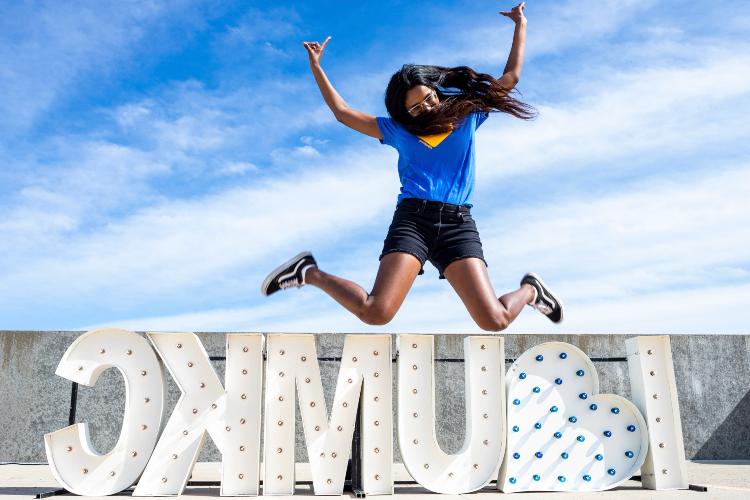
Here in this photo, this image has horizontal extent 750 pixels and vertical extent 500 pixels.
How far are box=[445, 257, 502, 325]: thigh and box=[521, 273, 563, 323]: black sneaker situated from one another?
59 centimetres

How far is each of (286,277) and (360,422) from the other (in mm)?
1437

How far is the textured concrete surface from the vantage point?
4.95 meters

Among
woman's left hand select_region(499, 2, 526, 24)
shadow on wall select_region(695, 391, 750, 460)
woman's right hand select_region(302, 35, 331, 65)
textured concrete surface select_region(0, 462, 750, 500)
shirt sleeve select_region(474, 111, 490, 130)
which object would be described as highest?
woman's left hand select_region(499, 2, 526, 24)

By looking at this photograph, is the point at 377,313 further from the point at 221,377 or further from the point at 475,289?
the point at 221,377

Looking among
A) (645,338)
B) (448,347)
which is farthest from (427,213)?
(448,347)

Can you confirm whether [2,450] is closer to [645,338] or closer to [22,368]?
[22,368]

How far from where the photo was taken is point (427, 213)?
4488 mm

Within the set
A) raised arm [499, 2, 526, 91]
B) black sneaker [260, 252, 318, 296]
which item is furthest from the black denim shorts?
raised arm [499, 2, 526, 91]

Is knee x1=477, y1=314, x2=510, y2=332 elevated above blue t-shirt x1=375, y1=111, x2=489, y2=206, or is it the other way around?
blue t-shirt x1=375, y1=111, x2=489, y2=206

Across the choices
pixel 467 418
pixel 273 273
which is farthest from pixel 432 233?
pixel 467 418

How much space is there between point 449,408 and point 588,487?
267cm

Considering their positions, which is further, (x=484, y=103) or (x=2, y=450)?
(x=2, y=450)

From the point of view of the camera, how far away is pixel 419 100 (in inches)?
183

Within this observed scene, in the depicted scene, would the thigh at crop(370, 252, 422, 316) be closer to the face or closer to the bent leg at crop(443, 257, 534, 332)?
the bent leg at crop(443, 257, 534, 332)
